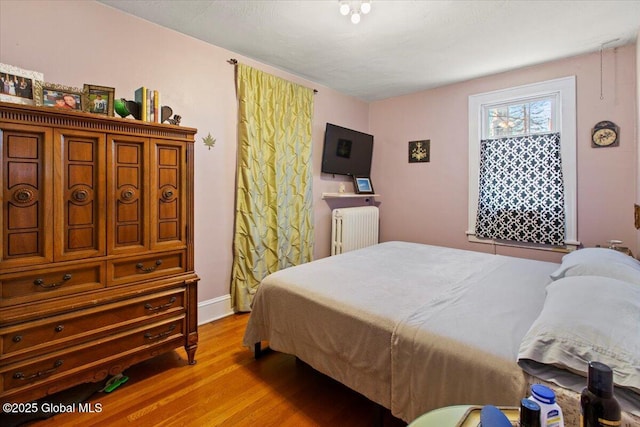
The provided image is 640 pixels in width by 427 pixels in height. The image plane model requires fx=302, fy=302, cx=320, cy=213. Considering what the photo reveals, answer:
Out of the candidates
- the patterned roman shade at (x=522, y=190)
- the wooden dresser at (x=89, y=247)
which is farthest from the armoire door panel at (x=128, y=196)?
the patterned roman shade at (x=522, y=190)

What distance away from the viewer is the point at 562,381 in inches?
39.7

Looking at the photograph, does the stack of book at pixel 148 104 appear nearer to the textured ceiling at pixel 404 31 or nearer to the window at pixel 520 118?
the textured ceiling at pixel 404 31

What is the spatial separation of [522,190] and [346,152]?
6.72ft

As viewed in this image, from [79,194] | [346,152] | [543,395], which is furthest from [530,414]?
[346,152]

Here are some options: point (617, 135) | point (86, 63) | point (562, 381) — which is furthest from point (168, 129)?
point (617, 135)

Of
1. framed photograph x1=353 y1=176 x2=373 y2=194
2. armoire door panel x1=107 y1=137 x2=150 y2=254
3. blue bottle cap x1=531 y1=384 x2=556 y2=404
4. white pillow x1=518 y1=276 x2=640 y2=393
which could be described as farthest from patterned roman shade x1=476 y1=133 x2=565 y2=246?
armoire door panel x1=107 y1=137 x2=150 y2=254

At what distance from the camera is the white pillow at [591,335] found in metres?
0.94

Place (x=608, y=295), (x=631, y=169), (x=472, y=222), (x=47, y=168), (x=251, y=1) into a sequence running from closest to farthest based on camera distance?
1. (x=608, y=295)
2. (x=47, y=168)
3. (x=251, y=1)
4. (x=631, y=169)
5. (x=472, y=222)

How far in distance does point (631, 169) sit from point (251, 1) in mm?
3458

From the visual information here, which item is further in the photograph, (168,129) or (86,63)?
(86,63)

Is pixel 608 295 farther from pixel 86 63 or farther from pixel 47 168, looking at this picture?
pixel 86 63

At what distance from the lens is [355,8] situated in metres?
2.08

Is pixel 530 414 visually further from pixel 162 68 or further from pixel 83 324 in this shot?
pixel 162 68

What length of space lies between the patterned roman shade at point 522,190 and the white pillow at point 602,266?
1111 mm
